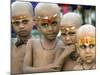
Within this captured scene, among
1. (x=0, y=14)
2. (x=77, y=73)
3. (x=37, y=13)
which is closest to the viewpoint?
(x=0, y=14)

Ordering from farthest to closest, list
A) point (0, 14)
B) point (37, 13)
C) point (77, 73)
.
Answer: point (77, 73)
point (37, 13)
point (0, 14)

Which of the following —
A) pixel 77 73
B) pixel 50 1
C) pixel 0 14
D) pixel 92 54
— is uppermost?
pixel 50 1

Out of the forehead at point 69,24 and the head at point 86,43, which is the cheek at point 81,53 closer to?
the head at point 86,43

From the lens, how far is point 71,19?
2613mm

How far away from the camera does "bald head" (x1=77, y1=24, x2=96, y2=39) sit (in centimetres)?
266

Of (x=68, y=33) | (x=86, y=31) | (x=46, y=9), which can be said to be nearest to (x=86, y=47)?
(x=86, y=31)

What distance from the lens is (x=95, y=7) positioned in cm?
274

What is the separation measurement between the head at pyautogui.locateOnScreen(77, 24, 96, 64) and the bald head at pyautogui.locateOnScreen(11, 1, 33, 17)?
68 centimetres

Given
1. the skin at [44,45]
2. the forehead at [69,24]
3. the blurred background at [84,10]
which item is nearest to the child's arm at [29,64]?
the skin at [44,45]

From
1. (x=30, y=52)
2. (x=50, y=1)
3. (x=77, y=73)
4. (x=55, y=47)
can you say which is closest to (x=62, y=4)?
(x=50, y=1)

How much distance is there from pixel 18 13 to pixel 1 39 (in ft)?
1.16

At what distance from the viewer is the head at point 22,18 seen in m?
2.37

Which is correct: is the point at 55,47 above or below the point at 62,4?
below
